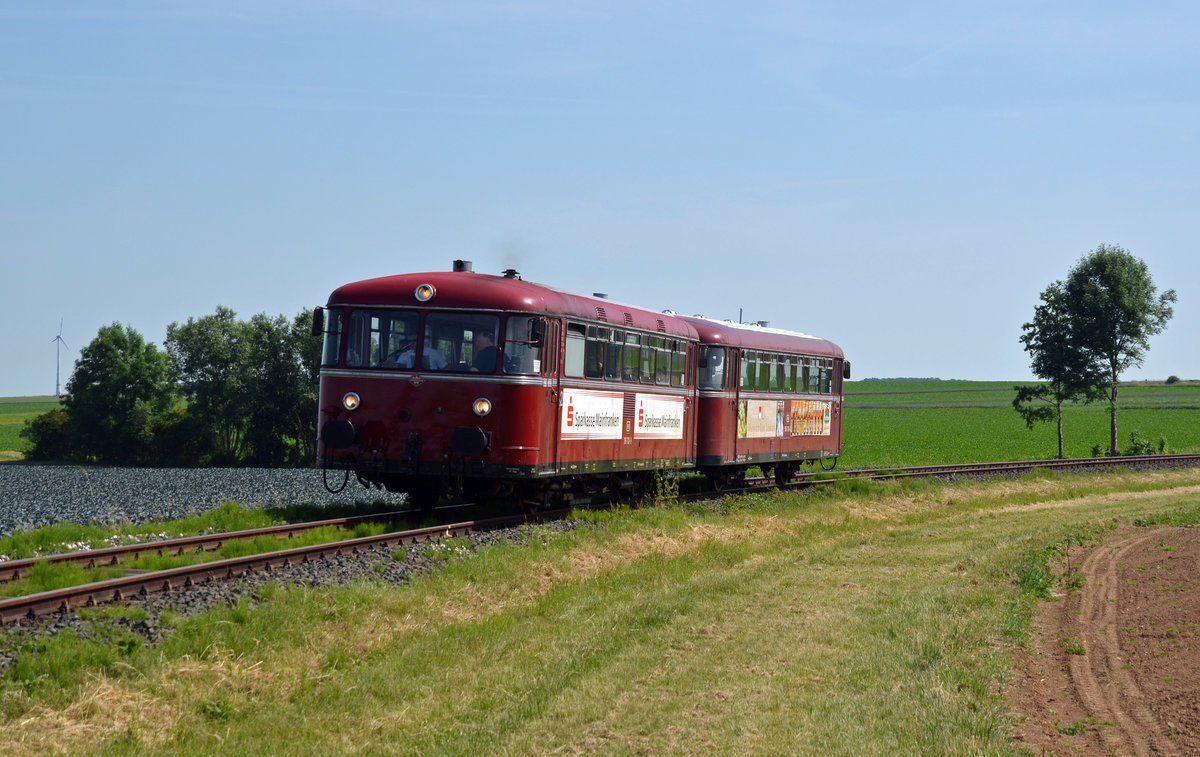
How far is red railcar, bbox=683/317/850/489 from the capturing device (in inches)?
926

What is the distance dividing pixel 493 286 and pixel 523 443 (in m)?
2.20

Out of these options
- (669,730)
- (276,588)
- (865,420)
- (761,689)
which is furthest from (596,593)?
(865,420)

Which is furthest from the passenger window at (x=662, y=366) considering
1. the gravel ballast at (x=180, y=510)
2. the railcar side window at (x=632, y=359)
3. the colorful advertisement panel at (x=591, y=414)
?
the gravel ballast at (x=180, y=510)

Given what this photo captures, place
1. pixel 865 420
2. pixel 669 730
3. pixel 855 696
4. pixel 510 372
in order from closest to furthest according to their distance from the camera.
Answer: pixel 669 730 < pixel 855 696 < pixel 510 372 < pixel 865 420

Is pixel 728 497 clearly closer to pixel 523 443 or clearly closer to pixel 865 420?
pixel 523 443

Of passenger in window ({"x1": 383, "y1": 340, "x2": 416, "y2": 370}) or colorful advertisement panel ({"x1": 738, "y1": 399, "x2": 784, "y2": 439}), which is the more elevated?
passenger in window ({"x1": 383, "y1": 340, "x2": 416, "y2": 370})

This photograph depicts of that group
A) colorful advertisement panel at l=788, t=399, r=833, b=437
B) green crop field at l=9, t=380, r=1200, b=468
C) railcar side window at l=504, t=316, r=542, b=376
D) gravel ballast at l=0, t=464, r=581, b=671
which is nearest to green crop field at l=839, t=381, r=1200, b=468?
green crop field at l=9, t=380, r=1200, b=468

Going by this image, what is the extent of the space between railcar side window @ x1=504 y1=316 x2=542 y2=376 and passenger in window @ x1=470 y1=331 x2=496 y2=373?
8.3 inches

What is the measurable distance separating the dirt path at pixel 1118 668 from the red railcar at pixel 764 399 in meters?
9.02

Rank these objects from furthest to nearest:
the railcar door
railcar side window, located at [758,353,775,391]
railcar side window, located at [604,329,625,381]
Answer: railcar side window, located at [758,353,775,391], railcar side window, located at [604,329,625,381], the railcar door

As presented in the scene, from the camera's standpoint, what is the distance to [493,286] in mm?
17047

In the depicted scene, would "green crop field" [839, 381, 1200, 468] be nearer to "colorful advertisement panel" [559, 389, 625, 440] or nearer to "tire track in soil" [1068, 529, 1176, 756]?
"colorful advertisement panel" [559, 389, 625, 440]

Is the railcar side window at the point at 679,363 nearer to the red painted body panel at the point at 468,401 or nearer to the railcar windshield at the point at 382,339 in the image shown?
the red painted body panel at the point at 468,401

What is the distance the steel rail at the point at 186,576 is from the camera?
10.0 m
